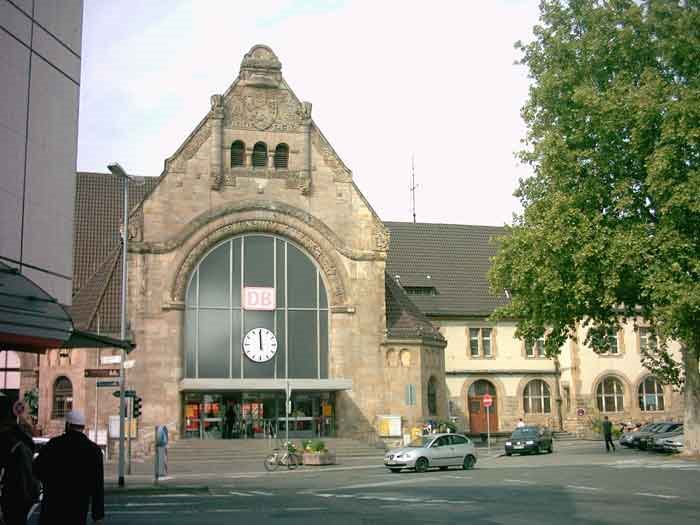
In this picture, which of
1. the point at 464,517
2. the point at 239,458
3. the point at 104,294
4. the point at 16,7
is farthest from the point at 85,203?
the point at 464,517

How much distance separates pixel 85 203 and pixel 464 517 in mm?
39914

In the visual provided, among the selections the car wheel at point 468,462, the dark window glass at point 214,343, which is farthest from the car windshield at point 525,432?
the dark window glass at point 214,343

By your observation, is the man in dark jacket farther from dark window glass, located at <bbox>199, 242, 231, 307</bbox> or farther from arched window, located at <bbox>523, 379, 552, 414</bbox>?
arched window, located at <bbox>523, 379, 552, 414</bbox>

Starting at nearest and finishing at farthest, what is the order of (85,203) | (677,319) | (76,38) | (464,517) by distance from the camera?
(464,517), (76,38), (677,319), (85,203)

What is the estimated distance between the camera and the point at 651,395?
58.6m

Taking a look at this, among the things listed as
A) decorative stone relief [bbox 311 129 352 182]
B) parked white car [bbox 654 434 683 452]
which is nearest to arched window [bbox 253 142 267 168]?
decorative stone relief [bbox 311 129 352 182]

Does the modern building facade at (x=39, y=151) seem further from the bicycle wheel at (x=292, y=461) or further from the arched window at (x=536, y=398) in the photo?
the arched window at (x=536, y=398)

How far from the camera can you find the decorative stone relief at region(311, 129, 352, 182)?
4369 cm

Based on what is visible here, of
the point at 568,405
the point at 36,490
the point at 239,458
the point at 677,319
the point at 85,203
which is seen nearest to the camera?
the point at 36,490

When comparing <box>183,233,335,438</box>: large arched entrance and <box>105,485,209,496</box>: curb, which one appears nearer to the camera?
<box>105,485,209,496</box>: curb

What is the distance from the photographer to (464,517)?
52.5 ft

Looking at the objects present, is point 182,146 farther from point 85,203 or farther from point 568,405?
point 568,405

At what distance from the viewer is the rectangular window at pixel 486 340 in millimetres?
56938

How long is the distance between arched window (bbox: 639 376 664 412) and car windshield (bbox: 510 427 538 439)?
61.0 ft
